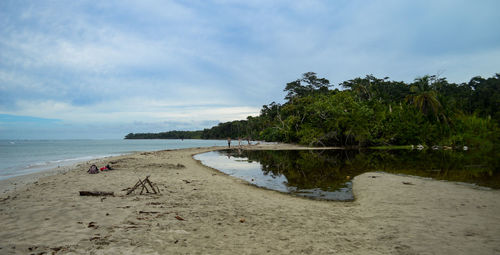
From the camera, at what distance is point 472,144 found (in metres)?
43.1

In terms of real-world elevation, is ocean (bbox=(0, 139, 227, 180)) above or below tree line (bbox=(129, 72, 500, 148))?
below

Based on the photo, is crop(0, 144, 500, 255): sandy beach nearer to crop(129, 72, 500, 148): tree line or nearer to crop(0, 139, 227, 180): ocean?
crop(0, 139, 227, 180): ocean

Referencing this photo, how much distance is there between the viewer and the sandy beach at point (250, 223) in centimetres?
562

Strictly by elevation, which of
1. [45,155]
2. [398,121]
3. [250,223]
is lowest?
[45,155]

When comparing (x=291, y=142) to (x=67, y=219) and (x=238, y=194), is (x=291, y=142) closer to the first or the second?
(x=238, y=194)

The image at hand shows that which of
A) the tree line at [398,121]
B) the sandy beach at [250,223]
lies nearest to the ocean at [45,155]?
the sandy beach at [250,223]

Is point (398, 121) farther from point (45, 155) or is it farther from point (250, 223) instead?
point (45, 155)

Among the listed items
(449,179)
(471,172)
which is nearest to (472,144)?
(471,172)

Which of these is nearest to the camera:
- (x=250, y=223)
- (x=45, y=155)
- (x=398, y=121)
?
(x=250, y=223)

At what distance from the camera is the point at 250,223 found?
294 inches

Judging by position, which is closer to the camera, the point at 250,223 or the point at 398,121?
the point at 250,223

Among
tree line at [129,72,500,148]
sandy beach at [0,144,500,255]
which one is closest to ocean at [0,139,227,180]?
sandy beach at [0,144,500,255]

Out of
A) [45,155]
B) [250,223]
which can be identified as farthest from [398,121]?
[45,155]

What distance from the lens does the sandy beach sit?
221 inches
